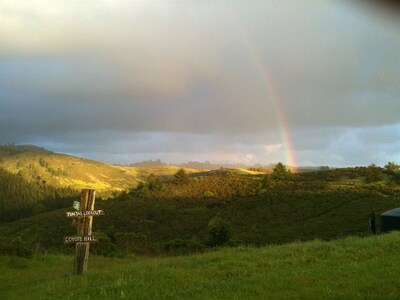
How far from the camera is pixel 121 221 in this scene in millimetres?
45188

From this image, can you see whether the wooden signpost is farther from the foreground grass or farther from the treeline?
the treeline

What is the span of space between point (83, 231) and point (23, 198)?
13743 centimetres

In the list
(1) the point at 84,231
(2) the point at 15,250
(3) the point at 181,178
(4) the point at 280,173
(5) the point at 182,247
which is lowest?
(5) the point at 182,247

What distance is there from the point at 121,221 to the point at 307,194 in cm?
1946

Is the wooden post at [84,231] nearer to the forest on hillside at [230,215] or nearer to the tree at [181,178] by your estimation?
the forest on hillside at [230,215]

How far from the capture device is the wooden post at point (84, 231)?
12.3m

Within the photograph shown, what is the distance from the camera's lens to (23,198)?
140m

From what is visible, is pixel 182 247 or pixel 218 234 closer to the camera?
pixel 182 247

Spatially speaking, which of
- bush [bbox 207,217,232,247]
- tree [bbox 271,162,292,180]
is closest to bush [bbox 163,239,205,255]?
bush [bbox 207,217,232,247]

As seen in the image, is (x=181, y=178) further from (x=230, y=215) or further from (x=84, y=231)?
(x=84, y=231)

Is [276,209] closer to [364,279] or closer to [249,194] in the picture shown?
[249,194]

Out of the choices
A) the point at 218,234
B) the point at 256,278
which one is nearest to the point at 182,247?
the point at 218,234

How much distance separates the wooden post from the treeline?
325 ft

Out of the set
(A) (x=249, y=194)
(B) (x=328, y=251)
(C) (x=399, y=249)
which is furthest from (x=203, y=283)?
(A) (x=249, y=194)
